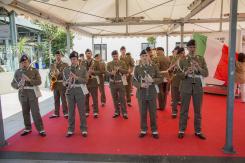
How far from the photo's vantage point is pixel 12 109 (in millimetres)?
7707

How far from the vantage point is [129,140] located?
4.52 meters

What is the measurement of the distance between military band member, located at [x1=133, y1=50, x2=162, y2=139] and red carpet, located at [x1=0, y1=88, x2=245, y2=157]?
0.32 meters

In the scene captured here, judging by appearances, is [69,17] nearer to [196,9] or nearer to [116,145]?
[196,9]

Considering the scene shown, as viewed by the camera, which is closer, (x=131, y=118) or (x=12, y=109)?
(x=131, y=118)

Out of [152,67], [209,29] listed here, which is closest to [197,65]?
[152,67]

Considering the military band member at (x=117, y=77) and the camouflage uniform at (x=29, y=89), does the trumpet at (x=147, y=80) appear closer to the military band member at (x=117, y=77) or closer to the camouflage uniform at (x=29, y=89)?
the military band member at (x=117, y=77)

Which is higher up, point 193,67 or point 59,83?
point 193,67

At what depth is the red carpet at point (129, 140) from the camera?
405 cm

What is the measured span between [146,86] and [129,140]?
102cm

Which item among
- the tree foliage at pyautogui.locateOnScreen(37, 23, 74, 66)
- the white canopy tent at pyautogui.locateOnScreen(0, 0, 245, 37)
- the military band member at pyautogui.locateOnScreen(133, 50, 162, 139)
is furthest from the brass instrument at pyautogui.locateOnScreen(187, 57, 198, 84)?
the tree foliage at pyautogui.locateOnScreen(37, 23, 74, 66)

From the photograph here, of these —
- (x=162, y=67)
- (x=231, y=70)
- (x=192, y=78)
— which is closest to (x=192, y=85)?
(x=192, y=78)

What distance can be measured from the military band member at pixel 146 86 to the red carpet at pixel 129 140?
1.06 feet

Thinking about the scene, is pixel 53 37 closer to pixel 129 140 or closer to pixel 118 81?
pixel 118 81

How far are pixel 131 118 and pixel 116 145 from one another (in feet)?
5.80
